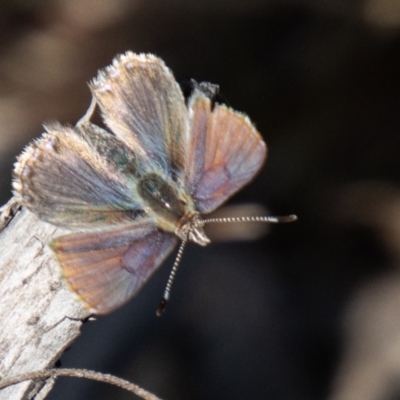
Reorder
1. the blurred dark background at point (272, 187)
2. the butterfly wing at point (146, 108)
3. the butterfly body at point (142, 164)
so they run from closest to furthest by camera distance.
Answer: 1. the butterfly body at point (142, 164)
2. the butterfly wing at point (146, 108)
3. the blurred dark background at point (272, 187)

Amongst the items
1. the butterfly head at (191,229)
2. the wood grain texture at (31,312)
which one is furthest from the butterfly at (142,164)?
the wood grain texture at (31,312)

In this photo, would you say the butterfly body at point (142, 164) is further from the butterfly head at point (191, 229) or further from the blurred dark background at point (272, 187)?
the blurred dark background at point (272, 187)

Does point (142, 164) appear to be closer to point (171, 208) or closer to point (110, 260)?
Result: point (171, 208)

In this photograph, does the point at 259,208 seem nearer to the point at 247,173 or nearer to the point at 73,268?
the point at 247,173

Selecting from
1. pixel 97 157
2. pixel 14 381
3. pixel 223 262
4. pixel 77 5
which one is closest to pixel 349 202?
pixel 223 262

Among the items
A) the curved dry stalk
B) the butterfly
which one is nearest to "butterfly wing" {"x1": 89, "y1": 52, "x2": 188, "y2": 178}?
the butterfly

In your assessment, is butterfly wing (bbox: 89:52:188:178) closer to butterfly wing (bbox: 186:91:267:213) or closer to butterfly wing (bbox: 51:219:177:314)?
butterfly wing (bbox: 186:91:267:213)

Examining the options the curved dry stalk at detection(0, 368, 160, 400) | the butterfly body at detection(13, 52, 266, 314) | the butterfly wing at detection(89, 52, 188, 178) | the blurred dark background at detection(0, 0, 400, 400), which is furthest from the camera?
the blurred dark background at detection(0, 0, 400, 400)
